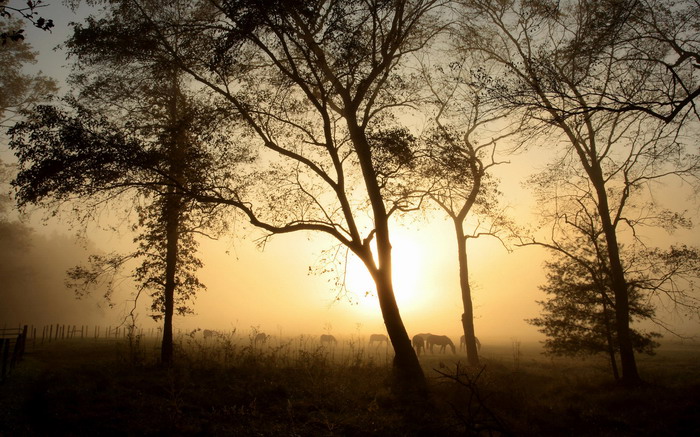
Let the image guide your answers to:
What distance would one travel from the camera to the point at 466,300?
21.9 m

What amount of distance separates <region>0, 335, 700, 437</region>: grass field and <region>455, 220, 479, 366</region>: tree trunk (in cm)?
583

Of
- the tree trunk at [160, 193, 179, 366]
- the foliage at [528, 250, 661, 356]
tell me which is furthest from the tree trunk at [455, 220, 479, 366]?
the tree trunk at [160, 193, 179, 366]

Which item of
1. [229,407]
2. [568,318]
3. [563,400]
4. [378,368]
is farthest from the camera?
→ [568,318]

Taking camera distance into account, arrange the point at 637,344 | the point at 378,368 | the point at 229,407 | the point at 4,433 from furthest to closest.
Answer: the point at 637,344
the point at 378,368
the point at 229,407
the point at 4,433

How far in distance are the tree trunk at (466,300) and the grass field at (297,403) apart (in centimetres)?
583

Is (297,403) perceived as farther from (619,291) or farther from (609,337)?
(609,337)

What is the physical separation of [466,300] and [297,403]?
45.1ft

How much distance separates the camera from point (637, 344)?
17359 mm

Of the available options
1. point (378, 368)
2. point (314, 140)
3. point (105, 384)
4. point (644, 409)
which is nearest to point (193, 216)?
point (314, 140)

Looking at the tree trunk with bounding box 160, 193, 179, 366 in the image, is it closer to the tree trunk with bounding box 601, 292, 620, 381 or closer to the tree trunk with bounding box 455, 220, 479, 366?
the tree trunk with bounding box 455, 220, 479, 366

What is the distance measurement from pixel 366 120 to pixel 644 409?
12447 mm

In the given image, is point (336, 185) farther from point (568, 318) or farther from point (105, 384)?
point (568, 318)

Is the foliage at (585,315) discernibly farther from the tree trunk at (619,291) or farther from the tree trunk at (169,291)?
the tree trunk at (169,291)

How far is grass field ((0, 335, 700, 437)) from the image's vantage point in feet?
28.2
